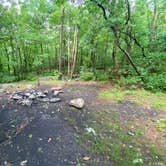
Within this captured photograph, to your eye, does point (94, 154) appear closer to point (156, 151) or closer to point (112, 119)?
point (156, 151)

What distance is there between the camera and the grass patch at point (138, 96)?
447cm

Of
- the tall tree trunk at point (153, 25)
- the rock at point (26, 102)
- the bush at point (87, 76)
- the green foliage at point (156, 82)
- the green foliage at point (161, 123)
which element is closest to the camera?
the green foliage at point (161, 123)

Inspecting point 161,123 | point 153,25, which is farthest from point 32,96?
point 153,25

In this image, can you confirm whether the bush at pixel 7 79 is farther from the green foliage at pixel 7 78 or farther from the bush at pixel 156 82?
the bush at pixel 156 82

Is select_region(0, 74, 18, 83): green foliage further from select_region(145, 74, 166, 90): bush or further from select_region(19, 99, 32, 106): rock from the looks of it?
select_region(145, 74, 166, 90): bush

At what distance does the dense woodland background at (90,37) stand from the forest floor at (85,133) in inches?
77.7

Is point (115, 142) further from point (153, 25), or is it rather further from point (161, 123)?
point (153, 25)

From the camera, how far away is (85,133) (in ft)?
9.55

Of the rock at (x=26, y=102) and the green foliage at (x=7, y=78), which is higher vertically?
the rock at (x=26, y=102)

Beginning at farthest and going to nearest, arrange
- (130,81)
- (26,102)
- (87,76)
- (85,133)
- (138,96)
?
(87,76) → (130,81) → (138,96) → (26,102) → (85,133)

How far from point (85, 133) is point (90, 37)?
13.7ft

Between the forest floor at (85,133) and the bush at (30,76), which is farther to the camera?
the bush at (30,76)

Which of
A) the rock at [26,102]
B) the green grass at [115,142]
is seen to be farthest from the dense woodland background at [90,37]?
the green grass at [115,142]

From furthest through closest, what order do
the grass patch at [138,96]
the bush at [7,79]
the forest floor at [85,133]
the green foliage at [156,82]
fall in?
1. the bush at [7,79]
2. the green foliage at [156,82]
3. the grass patch at [138,96]
4. the forest floor at [85,133]
